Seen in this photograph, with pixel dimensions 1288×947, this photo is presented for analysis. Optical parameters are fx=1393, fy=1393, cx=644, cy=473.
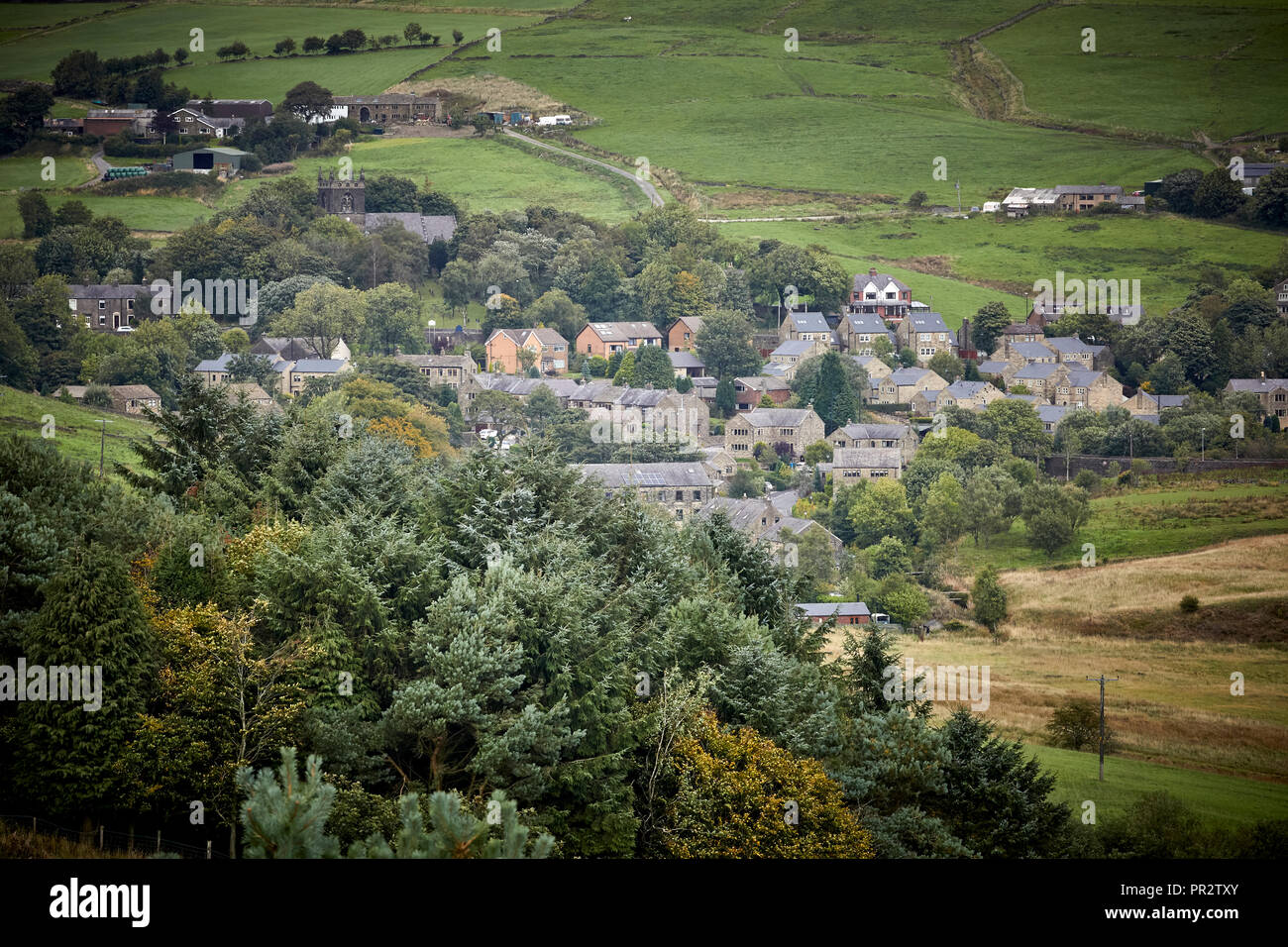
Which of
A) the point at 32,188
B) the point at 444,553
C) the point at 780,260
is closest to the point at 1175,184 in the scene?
the point at 780,260

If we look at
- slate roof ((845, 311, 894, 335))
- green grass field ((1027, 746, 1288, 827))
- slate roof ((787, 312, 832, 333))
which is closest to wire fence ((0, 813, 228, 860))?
green grass field ((1027, 746, 1288, 827))

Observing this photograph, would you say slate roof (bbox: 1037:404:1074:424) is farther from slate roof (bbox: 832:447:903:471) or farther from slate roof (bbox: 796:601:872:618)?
slate roof (bbox: 796:601:872:618)

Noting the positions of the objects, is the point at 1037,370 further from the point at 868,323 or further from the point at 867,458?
the point at 867,458

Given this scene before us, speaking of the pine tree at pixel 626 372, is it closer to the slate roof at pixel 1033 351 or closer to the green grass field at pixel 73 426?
the slate roof at pixel 1033 351

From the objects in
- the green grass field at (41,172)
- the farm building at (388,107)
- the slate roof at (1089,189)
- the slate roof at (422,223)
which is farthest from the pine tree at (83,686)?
the farm building at (388,107)

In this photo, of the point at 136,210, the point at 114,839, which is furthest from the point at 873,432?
the point at 114,839
